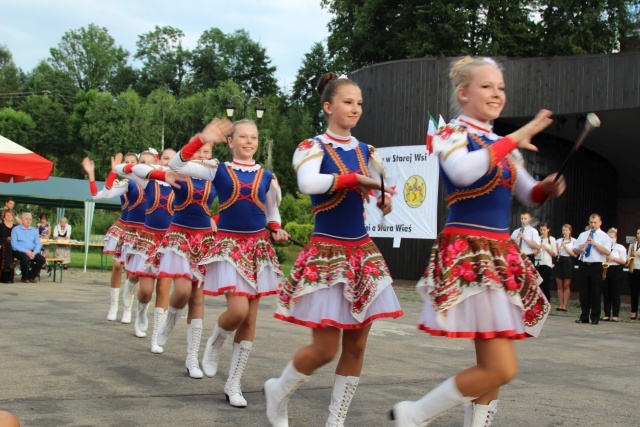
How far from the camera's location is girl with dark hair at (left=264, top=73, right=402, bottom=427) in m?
4.57

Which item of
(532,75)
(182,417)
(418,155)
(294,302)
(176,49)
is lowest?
(182,417)

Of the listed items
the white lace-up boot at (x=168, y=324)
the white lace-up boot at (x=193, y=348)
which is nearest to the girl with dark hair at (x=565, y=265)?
the white lace-up boot at (x=168, y=324)

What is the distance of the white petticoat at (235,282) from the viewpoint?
239 inches

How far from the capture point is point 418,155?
72.3ft

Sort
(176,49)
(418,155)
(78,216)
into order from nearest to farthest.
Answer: (418,155) → (78,216) → (176,49)

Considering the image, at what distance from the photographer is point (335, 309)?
4.57 metres

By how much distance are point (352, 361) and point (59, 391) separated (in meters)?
2.57

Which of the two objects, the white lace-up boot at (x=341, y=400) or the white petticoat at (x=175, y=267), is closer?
the white lace-up boot at (x=341, y=400)

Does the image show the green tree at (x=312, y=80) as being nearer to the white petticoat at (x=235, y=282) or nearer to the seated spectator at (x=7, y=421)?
the white petticoat at (x=235, y=282)

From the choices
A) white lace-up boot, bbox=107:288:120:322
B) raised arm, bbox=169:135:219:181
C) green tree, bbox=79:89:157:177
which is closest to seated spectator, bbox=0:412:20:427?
raised arm, bbox=169:135:219:181

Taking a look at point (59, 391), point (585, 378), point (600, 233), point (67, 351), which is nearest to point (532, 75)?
point (600, 233)

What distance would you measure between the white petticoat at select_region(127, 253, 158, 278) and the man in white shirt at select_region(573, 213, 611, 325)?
9124mm

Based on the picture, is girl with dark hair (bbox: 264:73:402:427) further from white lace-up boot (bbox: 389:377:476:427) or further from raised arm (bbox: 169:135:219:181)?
raised arm (bbox: 169:135:219:181)

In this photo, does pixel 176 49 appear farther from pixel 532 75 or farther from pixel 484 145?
pixel 484 145
